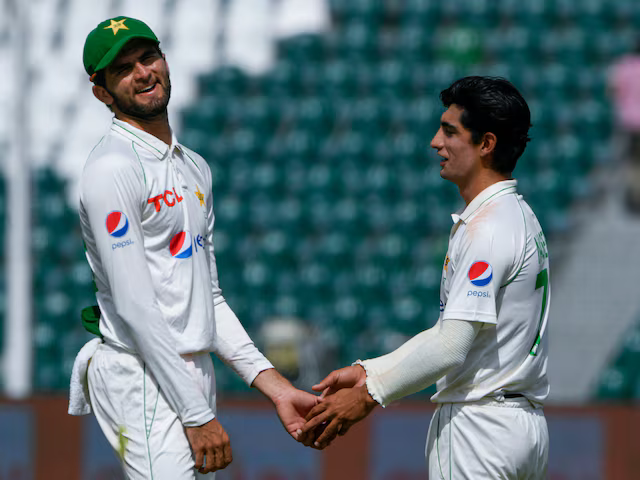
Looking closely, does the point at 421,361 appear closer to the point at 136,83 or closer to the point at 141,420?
the point at 141,420

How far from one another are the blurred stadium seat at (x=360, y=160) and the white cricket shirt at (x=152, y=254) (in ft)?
16.6

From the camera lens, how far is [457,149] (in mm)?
2756

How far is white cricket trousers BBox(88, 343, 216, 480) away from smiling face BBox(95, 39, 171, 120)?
674 millimetres

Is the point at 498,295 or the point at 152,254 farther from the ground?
the point at 152,254

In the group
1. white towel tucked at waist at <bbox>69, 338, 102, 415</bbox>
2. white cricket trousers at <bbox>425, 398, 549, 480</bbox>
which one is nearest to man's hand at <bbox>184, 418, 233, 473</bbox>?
white towel tucked at waist at <bbox>69, 338, 102, 415</bbox>

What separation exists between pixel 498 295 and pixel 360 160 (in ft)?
19.7

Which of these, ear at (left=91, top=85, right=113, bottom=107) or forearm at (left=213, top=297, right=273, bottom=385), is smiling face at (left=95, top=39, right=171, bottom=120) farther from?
forearm at (left=213, top=297, right=273, bottom=385)

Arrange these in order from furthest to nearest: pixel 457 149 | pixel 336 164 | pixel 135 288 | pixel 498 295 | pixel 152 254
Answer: pixel 336 164 → pixel 457 149 → pixel 498 295 → pixel 152 254 → pixel 135 288

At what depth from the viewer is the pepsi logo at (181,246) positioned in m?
2.54

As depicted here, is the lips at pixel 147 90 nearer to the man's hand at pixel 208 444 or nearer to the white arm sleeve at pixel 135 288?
the white arm sleeve at pixel 135 288

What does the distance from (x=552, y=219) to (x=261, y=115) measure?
2867mm

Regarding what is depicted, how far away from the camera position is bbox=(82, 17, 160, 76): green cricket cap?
8.27ft

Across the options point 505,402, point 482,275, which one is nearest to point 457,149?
point 482,275

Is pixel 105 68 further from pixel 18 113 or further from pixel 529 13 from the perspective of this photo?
pixel 529 13
